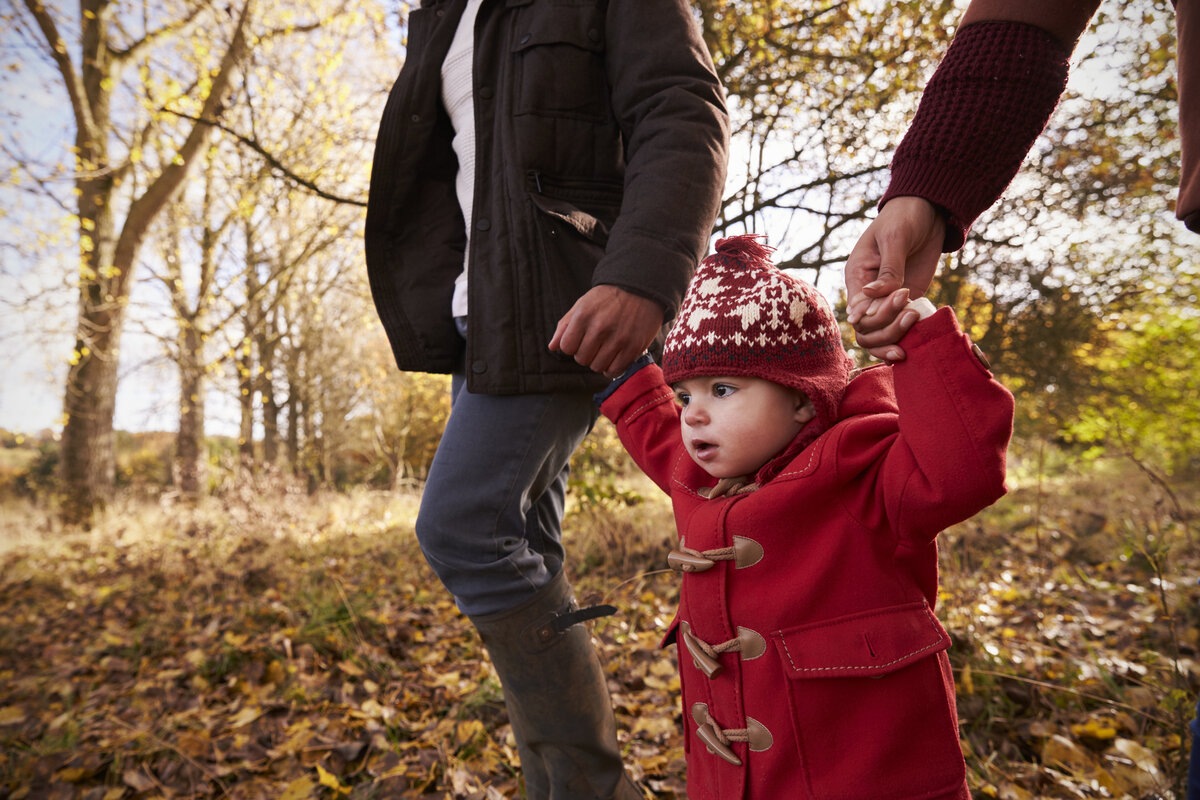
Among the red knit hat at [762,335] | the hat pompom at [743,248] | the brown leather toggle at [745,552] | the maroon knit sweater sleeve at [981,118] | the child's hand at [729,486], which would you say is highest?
the maroon knit sweater sleeve at [981,118]

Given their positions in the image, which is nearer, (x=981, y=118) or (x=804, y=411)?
(x=981, y=118)

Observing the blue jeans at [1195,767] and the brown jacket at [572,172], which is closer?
the blue jeans at [1195,767]

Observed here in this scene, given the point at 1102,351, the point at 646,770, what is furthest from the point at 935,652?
the point at 1102,351

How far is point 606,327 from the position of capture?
1238 mm

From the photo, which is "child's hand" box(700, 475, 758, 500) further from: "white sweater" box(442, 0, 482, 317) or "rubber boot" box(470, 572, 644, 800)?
"white sweater" box(442, 0, 482, 317)

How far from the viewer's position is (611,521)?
189 inches

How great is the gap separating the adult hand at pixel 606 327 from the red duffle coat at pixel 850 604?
351 millimetres

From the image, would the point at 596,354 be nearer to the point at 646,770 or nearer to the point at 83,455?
the point at 646,770

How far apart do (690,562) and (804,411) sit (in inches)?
13.4

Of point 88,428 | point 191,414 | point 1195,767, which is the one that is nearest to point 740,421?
point 1195,767

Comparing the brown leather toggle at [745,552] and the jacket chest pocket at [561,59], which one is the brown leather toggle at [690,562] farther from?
the jacket chest pocket at [561,59]

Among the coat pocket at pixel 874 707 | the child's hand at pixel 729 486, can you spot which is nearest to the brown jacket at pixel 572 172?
the child's hand at pixel 729 486

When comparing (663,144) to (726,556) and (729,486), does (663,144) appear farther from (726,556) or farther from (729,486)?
(726,556)

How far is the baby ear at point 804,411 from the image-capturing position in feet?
3.90
